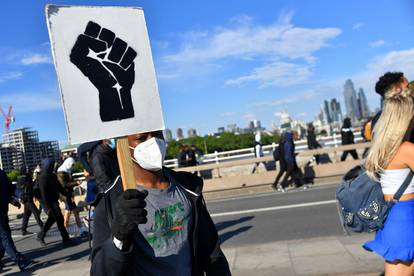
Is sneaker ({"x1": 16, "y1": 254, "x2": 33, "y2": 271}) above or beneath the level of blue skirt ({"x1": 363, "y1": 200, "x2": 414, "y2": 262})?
beneath

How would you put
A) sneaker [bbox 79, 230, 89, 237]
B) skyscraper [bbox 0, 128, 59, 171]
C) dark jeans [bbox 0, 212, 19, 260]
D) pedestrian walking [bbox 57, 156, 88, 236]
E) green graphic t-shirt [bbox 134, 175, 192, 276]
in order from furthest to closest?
skyscraper [bbox 0, 128, 59, 171], sneaker [bbox 79, 230, 89, 237], pedestrian walking [bbox 57, 156, 88, 236], dark jeans [bbox 0, 212, 19, 260], green graphic t-shirt [bbox 134, 175, 192, 276]

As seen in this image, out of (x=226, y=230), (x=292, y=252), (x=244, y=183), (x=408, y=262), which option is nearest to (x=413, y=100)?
(x=408, y=262)

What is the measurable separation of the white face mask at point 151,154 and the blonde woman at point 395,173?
205cm

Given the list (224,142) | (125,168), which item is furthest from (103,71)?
(224,142)

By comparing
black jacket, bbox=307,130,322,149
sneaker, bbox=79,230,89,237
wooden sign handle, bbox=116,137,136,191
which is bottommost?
sneaker, bbox=79,230,89,237

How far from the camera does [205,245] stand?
8.19 ft

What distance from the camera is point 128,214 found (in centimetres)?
186

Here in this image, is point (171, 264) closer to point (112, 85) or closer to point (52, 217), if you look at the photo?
point (112, 85)

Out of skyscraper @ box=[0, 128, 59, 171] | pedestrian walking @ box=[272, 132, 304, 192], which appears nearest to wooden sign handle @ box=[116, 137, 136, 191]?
skyscraper @ box=[0, 128, 59, 171]

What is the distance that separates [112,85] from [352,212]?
8.29ft

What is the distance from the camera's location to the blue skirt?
137 inches

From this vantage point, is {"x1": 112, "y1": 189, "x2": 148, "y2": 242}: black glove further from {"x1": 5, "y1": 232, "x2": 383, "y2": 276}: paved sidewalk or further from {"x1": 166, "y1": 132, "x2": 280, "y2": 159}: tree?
{"x1": 166, "y1": 132, "x2": 280, "y2": 159}: tree

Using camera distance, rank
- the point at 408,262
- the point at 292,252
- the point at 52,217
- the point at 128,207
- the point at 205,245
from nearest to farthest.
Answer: the point at 128,207 → the point at 205,245 → the point at 408,262 → the point at 292,252 → the point at 52,217

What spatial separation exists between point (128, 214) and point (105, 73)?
630 mm
